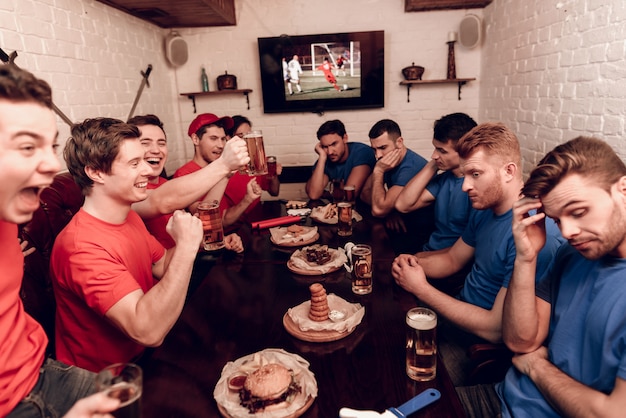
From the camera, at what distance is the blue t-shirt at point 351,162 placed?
387cm

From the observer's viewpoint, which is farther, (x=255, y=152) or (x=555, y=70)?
(x=555, y=70)

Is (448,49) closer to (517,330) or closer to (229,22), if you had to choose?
(229,22)

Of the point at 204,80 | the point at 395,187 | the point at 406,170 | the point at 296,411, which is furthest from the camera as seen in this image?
the point at 204,80

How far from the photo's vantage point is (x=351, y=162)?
3932 millimetres

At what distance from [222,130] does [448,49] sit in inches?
108

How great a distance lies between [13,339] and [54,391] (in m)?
0.24

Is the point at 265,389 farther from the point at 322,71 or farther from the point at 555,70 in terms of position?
the point at 322,71

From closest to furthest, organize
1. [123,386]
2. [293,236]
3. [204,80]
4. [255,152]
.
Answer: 1. [123,386]
2. [255,152]
3. [293,236]
4. [204,80]

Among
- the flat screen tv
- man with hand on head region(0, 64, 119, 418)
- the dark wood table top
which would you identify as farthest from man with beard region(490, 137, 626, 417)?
the flat screen tv

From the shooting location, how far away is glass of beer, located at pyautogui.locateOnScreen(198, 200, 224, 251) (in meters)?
2.13

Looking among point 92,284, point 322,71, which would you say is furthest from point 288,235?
point 322,71

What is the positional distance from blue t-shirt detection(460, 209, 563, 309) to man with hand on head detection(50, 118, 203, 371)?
1229mm

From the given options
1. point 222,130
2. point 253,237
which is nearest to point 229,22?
point 222,130

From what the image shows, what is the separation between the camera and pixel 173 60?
180 inches
